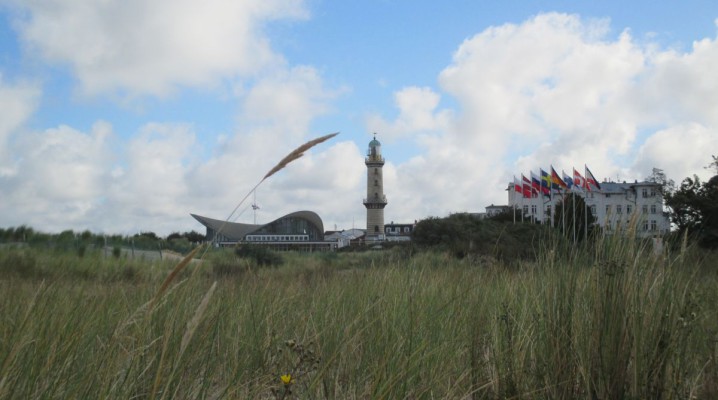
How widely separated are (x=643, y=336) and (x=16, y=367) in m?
2.29

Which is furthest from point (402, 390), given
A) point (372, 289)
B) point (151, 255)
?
point (151, 255)

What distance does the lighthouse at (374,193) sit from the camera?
84.9m

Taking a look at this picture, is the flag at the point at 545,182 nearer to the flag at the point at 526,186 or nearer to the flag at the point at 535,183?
the flag at the point at 535,183

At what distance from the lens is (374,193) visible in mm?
85438

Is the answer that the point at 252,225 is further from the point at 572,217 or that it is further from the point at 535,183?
the point at 572,217

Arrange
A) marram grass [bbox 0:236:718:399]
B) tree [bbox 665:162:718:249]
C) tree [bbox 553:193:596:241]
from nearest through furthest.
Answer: marram grass [bbox 0:236:718:399] → tree [bbox 553:193:596:241] → tree [bbox 665:162:718:249]

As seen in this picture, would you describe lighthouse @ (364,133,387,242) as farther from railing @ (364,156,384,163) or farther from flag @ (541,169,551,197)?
flag @ (541,169,551,197)

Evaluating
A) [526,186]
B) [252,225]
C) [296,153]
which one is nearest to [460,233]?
[526,186]

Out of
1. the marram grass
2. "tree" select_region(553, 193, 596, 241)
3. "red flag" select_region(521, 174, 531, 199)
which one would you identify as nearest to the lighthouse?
"red flag" select_region(521, 174, 531, 199)

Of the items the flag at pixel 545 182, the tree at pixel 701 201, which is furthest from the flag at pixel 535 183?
the tree at pixel 701 201

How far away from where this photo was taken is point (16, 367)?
2.00 meters

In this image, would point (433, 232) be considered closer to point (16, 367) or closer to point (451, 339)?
point (451, 339)

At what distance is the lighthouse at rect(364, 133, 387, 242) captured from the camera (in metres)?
84.9

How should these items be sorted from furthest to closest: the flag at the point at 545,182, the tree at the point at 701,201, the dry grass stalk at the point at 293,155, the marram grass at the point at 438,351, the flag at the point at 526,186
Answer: the flag at the point at 526,186
the flag at the point at 545,182
the tree at the point at 701,201
the marram grass at the point at 438,351
the dry grass stalk at the point at 293,155
